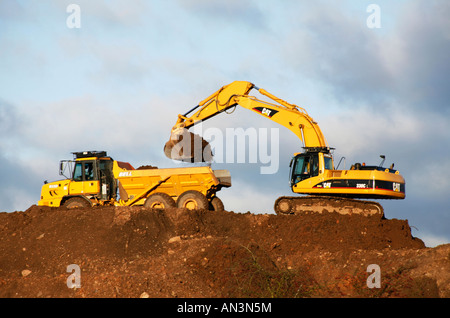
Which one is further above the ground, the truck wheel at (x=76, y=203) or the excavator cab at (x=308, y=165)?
the excavator cab at (x=308, y=165)

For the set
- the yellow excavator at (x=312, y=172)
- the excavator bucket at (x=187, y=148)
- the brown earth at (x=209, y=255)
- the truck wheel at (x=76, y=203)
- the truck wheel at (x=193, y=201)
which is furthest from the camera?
the truck wheel at (x=76, y=203)

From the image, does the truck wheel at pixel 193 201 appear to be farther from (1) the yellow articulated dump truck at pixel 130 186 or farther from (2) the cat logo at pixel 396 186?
(2) the cat logo at pixel 396 186

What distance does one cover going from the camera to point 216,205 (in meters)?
22.3

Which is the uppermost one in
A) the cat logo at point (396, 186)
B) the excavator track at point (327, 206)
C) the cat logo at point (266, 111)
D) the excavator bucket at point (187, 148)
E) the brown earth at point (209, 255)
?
the cat logo at point (266, 111)

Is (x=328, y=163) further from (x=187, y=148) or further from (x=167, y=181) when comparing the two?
(x=167, y=181)

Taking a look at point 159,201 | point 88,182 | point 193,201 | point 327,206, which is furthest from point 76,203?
point 327,206

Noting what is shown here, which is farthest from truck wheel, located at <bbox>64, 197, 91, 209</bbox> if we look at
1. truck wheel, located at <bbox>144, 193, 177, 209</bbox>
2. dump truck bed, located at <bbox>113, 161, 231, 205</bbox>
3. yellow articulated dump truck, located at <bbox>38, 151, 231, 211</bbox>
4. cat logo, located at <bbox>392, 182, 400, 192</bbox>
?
cat logo, located at <bbox>392, 182, 400, 192</bbox>

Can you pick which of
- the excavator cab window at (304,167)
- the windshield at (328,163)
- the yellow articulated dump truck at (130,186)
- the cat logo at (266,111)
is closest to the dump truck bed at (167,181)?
the yellow articulated dump truck at (130,186)

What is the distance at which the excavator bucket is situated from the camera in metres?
22.2

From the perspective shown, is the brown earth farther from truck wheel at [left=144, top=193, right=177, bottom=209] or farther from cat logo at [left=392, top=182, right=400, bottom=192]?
truck wheel at [left=144, top=193, right=177, bottom=209]

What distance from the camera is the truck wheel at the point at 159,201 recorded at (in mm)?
21438

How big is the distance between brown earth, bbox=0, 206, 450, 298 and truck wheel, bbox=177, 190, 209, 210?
84 cm

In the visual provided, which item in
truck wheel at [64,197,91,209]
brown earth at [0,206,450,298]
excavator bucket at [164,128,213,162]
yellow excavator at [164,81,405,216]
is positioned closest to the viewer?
brown earth at [0,206,450,298]

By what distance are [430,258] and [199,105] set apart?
12.0 m
